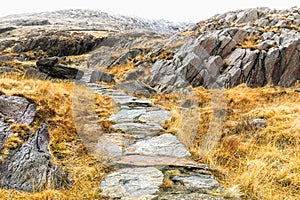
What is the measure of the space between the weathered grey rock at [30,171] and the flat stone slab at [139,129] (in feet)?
8.96

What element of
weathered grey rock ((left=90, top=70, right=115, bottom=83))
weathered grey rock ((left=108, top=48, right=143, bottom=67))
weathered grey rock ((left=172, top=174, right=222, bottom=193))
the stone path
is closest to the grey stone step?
the stone path

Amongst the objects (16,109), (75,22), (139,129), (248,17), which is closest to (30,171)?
(16,109)

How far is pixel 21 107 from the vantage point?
543 cm

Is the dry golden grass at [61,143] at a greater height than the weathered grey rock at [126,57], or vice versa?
the dry golden grass at [61,143]

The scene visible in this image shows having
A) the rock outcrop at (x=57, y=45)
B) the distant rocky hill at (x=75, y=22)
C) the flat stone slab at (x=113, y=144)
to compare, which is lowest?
the distant rocky hill at (x=75, y=22)

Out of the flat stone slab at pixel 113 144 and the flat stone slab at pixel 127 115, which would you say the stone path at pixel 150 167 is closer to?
the flat stone slab at pixel 113 144

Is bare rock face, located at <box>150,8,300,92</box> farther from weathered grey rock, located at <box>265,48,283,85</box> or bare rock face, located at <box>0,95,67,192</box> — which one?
bare rock face, located at <box>0,95,67,192</box>

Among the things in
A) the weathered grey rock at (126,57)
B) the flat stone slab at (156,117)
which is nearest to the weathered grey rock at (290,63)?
the flat stone slab at (156,117)

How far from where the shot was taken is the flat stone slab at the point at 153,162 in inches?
191

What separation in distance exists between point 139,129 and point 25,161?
357 centimetres

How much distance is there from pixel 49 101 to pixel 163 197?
13.3 ft

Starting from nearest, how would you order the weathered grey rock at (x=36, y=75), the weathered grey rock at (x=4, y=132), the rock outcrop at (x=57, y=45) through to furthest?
the weathered grey rock at (x=4, y=132) → the weathered grey rock at (x=36, y=75) → the rock outcrop at (x=57, y=45)

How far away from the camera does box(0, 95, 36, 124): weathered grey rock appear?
4.95 metres

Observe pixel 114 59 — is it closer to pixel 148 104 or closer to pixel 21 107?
pixel 148 104
